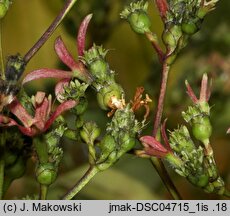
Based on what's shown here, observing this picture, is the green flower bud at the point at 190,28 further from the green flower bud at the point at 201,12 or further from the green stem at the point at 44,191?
the green stem at the point at 44,191

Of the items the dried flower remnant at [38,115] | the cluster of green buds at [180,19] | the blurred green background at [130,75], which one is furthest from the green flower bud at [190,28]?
the blurred green background at [130,75]

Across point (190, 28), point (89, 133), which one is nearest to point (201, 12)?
point (190, 28)

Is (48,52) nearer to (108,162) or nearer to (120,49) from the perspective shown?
(120,49)

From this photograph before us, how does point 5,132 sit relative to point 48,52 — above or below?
above

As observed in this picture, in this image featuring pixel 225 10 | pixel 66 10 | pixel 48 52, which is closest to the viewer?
pixel 66 10

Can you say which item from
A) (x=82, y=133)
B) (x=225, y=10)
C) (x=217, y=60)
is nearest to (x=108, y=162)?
(x=82, y=133)

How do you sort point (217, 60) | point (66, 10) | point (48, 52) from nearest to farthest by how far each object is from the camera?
point (66, 10) < point (217, 60) < point (48, 52)

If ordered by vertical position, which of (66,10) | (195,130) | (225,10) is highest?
(66,10)
